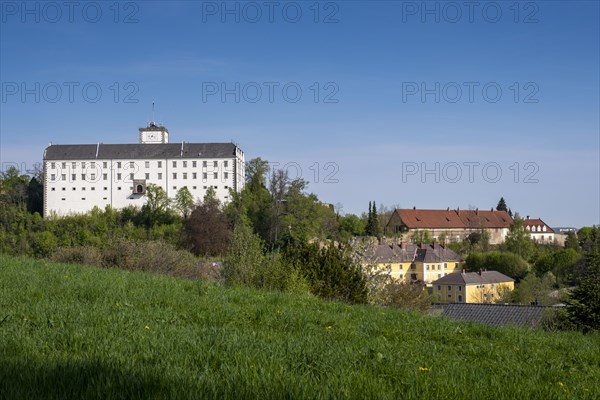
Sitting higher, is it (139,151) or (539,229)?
(139,151)

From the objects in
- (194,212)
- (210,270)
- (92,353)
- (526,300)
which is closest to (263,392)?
(92,353)

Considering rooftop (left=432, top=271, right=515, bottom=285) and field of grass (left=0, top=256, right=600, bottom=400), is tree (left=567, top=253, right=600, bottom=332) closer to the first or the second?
field of grass (left=0, top=256, right=600, bottom=400)

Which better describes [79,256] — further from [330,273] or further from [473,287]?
[473,287]

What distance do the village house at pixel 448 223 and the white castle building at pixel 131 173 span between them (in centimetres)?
4094

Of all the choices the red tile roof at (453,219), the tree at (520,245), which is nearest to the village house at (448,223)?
the red tile roof at (453,219)

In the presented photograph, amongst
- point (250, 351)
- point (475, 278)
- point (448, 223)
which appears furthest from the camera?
point (448, 223)

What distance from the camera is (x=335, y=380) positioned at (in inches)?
228

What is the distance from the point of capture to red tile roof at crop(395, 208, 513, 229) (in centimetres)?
13675

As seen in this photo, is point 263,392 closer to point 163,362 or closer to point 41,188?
point 163,362

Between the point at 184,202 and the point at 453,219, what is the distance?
69.9 meters

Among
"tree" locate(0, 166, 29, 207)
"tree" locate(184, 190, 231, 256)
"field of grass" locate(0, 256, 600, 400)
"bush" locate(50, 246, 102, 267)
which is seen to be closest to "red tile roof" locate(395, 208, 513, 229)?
"tree" locate(184, 190, 231, 256)

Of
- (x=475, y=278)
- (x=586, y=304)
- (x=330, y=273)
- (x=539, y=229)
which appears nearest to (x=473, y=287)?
(x=475, y=278)

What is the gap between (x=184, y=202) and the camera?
96.0 metres

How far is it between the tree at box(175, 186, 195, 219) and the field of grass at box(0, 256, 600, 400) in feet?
272
